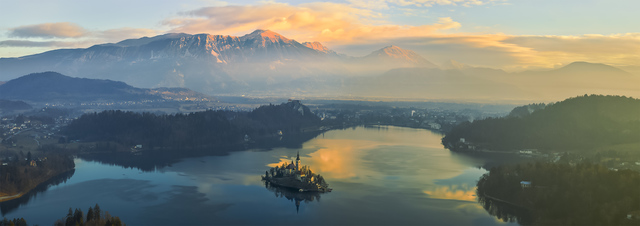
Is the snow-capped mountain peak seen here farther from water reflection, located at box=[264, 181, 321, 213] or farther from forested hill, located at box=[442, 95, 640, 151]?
water reflection, located at box=[264, 181, 321, 213]

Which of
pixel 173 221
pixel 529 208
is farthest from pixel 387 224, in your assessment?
pixel 173 221

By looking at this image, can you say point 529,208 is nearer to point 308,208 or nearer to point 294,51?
point 308,208

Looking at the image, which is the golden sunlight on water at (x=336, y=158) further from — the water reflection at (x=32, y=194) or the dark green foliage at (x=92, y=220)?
the dark green foliage at (x=92, y=220)

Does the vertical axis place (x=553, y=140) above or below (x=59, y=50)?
below

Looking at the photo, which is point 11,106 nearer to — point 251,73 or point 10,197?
point 10,197

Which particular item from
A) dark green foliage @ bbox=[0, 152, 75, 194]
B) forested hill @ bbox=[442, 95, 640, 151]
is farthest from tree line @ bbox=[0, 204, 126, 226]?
forested hill @ bbox=[442, 95, 640, 151]

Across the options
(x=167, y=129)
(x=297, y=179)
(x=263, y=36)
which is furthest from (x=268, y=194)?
(x=263, y=36)
